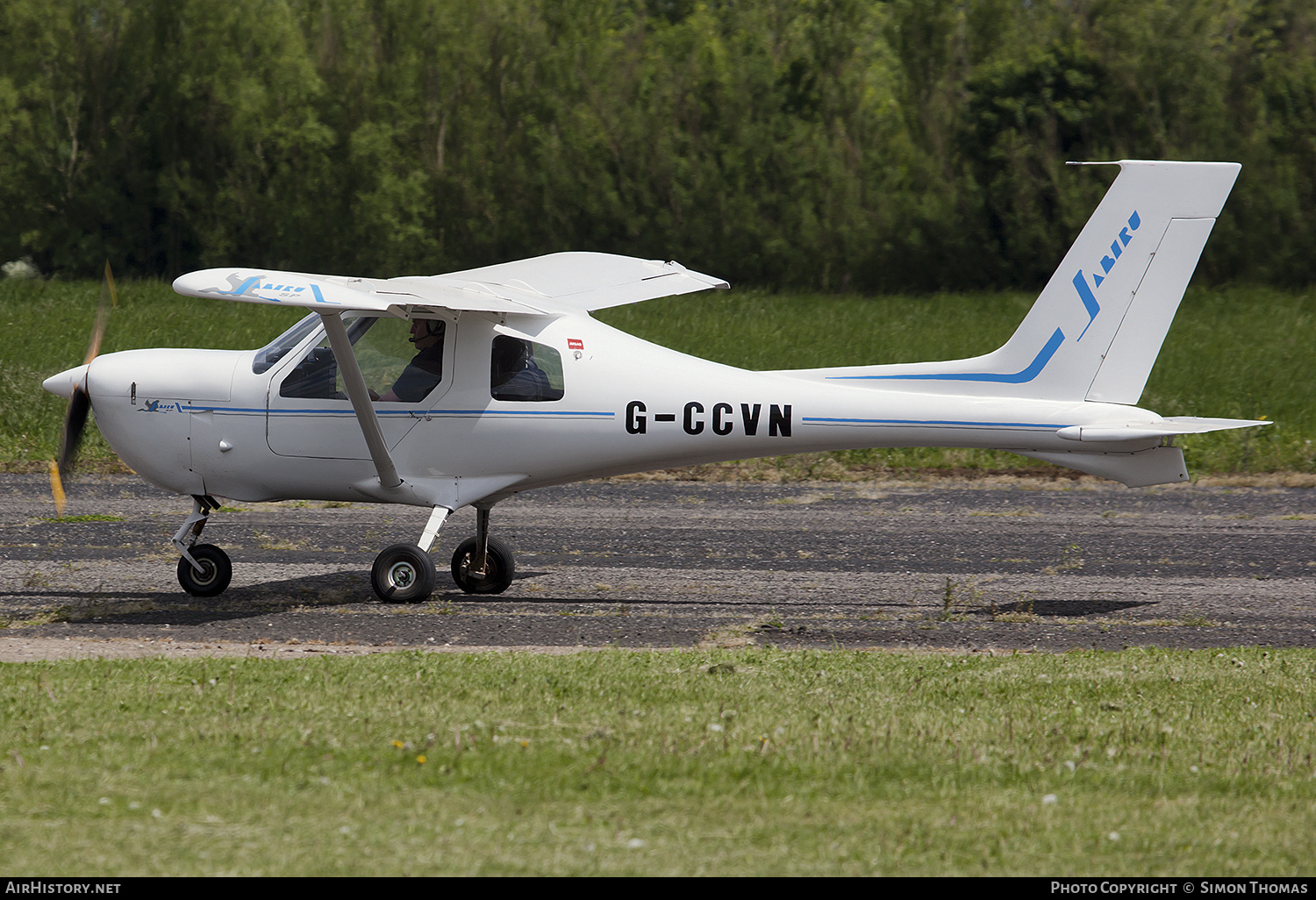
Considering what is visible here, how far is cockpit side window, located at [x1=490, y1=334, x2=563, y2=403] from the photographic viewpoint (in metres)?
9.92

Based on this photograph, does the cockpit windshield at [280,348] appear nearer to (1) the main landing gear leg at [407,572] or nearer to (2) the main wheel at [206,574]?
(2) the main wheel at [206,574]

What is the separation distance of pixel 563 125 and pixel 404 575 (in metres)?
40.5

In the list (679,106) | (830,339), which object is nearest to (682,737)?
(830,339)

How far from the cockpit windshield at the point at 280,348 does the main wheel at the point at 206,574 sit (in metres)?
1.38

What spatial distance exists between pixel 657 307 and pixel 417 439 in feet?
66.3

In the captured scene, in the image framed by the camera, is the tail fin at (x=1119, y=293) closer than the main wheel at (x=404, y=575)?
Yes

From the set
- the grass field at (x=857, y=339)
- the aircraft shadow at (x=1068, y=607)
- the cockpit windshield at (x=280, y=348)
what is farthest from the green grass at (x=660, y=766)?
the grass field at (x=857, y=339)

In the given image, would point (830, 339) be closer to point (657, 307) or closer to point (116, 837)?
point (657, 307)

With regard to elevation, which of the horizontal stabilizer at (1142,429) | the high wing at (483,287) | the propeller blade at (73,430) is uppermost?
the high wing at (483,287)

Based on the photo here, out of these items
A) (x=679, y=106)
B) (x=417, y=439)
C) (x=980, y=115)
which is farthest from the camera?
(x=679, y=106)

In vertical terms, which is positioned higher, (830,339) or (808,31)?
(808,31)

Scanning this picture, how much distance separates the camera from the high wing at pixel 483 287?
28.7 feet

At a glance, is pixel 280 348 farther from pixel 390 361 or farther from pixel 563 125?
pixel 563 125

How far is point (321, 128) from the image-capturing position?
4884cm
